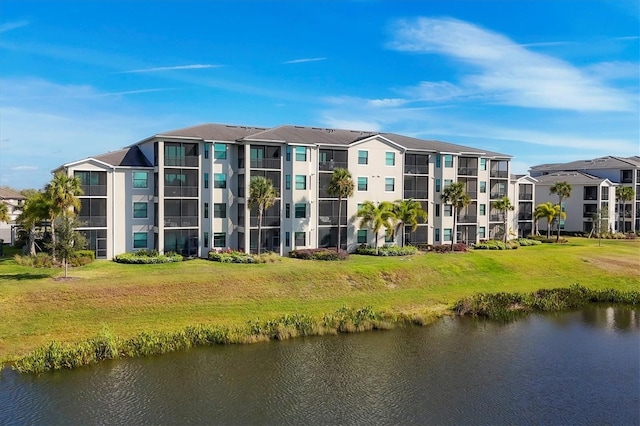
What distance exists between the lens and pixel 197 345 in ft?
105

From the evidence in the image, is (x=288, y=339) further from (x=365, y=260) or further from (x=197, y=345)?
(x=365, y=260)

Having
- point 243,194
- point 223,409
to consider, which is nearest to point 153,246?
point 243,194

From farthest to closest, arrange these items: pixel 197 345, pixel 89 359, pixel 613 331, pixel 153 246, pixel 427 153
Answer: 1. pixel 427 153
2. pixel 153 246
3. pixel 613 331
4. pixel 197 345
5. pixel 89 359

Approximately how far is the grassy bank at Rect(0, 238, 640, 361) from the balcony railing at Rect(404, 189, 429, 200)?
8.39m

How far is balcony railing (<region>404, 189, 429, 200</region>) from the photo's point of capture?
203 feet

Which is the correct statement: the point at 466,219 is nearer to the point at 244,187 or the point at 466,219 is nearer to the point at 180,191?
the point at 244,187

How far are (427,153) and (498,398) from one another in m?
40.9

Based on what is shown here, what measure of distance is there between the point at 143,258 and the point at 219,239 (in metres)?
8.43

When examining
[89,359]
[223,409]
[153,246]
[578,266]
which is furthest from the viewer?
[578,266]

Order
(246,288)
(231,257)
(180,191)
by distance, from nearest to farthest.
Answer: (246,288) < (231,257) < (180,191)

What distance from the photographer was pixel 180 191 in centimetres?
5162

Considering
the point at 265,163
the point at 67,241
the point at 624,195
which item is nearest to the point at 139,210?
the point at 265,163

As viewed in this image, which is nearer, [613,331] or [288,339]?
[288,339]

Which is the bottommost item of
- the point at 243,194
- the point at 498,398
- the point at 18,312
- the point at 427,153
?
the point at 498,398
